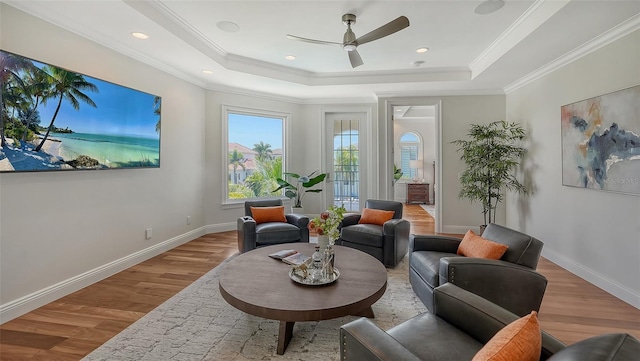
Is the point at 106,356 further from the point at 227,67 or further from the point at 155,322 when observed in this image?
the point at 227,67

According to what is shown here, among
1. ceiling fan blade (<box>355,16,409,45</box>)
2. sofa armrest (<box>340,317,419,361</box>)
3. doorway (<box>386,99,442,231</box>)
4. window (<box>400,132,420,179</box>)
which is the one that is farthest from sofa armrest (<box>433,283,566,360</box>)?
window (<box>400,132,420,179</box>)

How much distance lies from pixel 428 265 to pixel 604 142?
2.43m

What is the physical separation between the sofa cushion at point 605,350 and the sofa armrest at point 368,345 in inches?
19.4

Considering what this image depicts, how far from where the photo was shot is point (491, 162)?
14.7 feet

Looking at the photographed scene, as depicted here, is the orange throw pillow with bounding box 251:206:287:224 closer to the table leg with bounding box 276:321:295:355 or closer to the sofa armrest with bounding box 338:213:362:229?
the sofa armrest with bounding box 338:213:362:229

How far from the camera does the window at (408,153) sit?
9.68 meters

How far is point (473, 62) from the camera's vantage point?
4.44 m

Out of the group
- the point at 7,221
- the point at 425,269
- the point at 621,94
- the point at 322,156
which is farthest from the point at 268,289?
the point at 322,156

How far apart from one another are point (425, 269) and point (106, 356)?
251 cm

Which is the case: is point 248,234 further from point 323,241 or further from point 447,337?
point 447,337

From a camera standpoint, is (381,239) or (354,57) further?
(381,239)

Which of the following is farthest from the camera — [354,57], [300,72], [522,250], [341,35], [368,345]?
[300,72]

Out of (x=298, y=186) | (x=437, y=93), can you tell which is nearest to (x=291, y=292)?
(x=298, y=186)

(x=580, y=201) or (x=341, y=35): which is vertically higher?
(x=341, y=35)
